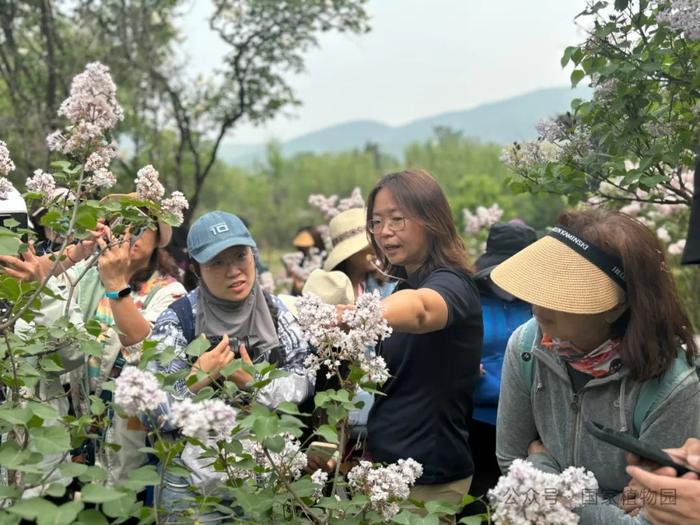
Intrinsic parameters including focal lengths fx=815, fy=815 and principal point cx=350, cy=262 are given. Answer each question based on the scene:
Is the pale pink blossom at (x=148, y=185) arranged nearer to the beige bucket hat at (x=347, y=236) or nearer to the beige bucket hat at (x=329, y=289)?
the beige bucket hat at (x=329, y=289)

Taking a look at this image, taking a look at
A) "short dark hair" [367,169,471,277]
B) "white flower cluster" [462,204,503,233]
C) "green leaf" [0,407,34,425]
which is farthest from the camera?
"white flower cluster" [462,204,503,233]

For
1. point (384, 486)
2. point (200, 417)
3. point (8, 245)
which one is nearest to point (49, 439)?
point (200, 417)

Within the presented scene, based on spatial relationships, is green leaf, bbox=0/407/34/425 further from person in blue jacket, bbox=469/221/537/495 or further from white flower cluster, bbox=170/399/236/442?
person in blue jacket, bbox=469/221/537/495

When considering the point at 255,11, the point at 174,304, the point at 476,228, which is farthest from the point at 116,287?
the point at 255,11

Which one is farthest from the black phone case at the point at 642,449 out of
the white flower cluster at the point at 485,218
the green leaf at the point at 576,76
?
the white flower cluster at the point at 485,218

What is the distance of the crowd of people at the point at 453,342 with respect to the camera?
212 centimetres

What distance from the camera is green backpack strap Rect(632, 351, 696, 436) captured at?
211 centimetres

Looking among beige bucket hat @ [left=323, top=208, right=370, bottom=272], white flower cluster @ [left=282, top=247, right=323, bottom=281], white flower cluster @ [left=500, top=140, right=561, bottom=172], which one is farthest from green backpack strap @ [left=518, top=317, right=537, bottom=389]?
white flower cluster @ [left=282, top=247, right=323, bottom=281]

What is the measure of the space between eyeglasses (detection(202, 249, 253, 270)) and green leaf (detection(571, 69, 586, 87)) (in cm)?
137

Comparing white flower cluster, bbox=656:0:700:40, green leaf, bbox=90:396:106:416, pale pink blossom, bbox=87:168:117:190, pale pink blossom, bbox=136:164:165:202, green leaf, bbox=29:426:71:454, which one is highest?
white flower cluster, bbox=656:0:700:40

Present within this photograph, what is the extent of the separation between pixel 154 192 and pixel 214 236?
2.31 feet

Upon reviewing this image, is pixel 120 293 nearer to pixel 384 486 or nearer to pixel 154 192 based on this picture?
pixel 154 192

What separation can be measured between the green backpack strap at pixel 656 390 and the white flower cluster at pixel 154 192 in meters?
1.39

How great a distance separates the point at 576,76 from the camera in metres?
2.88
